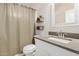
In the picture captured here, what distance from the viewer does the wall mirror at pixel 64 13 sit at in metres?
1.57

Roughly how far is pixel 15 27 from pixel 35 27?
30 centimetres

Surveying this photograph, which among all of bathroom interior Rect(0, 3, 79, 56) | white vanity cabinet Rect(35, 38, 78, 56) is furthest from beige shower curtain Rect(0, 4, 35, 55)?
white vanity cabinet Rect(35, 38, 78, 56)

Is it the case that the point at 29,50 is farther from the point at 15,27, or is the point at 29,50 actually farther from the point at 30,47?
the point at 15,27

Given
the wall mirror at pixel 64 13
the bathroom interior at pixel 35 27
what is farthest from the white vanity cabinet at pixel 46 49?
the wall mirror at pixel 64 13

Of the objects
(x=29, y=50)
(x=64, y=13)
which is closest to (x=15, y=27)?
(x=29, y=50)

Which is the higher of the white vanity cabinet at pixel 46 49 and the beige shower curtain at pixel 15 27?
the beige shower curtain at pixel 15 27

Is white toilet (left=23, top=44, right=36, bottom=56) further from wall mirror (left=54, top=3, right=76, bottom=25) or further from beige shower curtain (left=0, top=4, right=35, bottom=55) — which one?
wall mirror (left=54, top=3, right=76, bottom=25)

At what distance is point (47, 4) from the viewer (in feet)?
5.30

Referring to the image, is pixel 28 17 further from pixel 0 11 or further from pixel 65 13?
pixel 65 13

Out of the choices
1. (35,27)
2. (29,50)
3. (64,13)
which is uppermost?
(64,13)

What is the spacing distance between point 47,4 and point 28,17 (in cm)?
36

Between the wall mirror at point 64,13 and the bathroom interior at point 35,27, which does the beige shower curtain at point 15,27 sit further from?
the wall mirror at point 64,13

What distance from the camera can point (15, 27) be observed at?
155 cm

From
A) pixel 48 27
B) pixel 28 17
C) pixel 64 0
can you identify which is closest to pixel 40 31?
pixel 48 27
